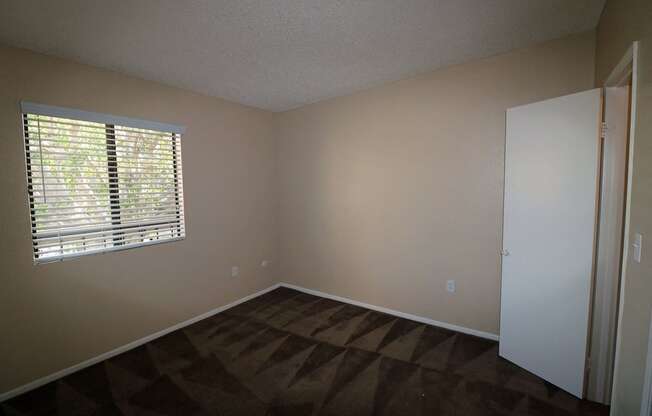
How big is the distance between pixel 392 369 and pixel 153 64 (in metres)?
3.24

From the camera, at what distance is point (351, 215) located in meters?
3.53

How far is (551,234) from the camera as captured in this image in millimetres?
2066

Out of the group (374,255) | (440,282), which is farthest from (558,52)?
(374,255)

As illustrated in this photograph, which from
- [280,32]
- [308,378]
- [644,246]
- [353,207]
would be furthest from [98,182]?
[644,246]

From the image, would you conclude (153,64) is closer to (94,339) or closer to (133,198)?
(133,198)

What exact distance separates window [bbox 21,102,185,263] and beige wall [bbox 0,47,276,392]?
81 mm

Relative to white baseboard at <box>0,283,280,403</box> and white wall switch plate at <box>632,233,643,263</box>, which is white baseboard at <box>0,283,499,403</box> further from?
white wall switch plate at <box>632,233,643,263</box>

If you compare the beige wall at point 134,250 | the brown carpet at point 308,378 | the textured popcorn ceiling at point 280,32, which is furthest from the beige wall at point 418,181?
the beige wall at point 134,250

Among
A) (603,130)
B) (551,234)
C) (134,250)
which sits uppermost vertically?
(603,130)

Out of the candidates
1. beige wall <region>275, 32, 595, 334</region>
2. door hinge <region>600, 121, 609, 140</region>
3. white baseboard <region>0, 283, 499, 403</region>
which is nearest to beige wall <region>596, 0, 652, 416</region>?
door hinge <region>600, 121, 609, 140</region>

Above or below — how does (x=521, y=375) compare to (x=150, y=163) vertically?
below

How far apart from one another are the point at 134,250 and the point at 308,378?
199 centimetres

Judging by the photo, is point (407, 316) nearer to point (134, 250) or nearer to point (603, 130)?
point (603, 130)

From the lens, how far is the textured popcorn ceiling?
68.4 inches
